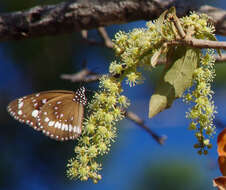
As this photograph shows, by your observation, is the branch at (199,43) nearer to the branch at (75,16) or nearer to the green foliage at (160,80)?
the green foliage at (160,80)

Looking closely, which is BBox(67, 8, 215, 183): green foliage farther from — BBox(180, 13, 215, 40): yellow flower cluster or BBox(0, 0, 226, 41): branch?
BBox(0, 0, 226, 41): branch

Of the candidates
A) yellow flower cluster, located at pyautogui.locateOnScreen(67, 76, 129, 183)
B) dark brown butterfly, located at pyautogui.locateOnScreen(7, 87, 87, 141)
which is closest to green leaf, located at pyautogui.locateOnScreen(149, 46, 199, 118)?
yellow flower cluster, located at pyautogui.locateOnScreen(67, 76, 129, 183)

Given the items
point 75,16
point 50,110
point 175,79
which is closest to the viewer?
point 175,79

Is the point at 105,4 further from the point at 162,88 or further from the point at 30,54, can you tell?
the point at 30,54

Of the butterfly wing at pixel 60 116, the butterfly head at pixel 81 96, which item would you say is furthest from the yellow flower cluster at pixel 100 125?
the butterfly head at pixel 81 96

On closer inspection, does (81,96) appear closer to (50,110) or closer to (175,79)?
(50,110)

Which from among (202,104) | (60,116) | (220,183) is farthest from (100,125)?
(60,116)
